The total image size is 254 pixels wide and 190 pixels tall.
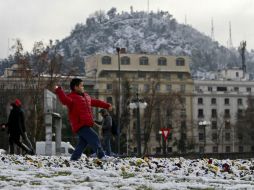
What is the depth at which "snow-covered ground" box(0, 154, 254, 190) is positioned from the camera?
27.5 ft

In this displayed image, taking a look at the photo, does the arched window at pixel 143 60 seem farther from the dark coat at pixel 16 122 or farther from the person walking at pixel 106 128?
the dark coat at pixel 16 122

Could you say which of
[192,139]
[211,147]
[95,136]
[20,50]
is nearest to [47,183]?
[95,136]

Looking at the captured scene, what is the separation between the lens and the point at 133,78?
10250 centimetres

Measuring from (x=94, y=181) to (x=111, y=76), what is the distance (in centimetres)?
9591

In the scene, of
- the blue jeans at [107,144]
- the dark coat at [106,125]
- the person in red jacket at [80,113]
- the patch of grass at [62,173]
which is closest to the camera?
the patch of grass at [62,173]

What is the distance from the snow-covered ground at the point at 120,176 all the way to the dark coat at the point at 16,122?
662 cm

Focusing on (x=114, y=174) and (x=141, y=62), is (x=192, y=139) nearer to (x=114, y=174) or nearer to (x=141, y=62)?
(x=141, y=62)

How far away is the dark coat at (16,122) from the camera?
64.7 feet

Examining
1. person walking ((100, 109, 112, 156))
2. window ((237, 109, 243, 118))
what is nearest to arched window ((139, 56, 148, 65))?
window ((237, 109, 243, 118))

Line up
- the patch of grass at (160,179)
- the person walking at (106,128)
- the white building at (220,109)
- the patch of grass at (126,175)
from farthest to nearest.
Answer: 1. the white building at (220,109)
2. the person walking at (106,128)
3. the patch of grass at (126,175)
4. the patch of grass at (160,179)

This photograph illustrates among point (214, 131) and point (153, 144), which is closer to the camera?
point (153, 144)

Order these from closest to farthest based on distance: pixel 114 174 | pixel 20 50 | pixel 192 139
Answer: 1. pixel 114 174
2. pixel 20 50
3. pixel 192 139

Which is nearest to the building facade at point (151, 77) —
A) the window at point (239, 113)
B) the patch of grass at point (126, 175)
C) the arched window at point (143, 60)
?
the arched window at point (143, 60)

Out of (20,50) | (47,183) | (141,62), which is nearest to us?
(47,183)
